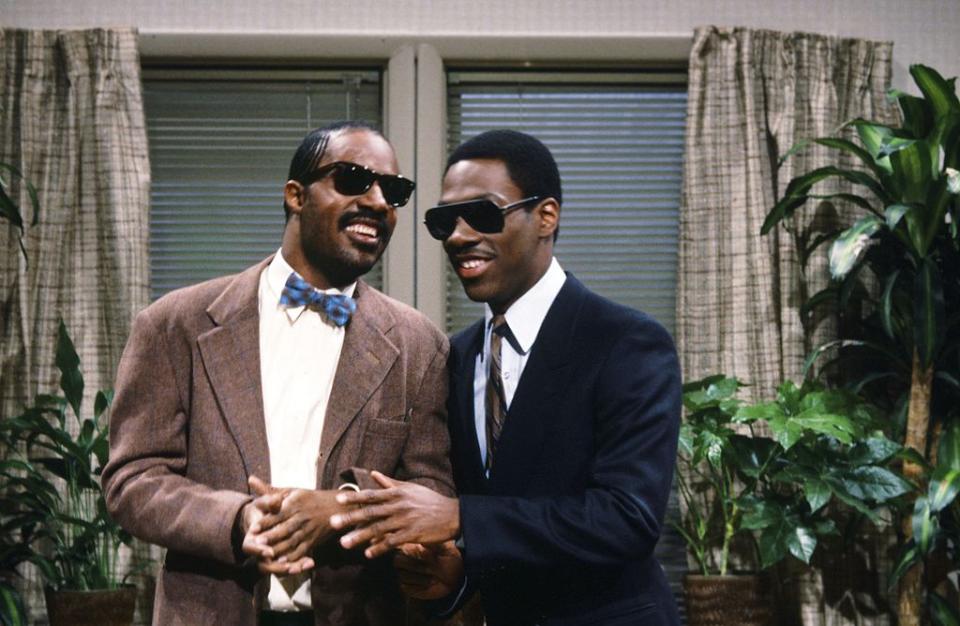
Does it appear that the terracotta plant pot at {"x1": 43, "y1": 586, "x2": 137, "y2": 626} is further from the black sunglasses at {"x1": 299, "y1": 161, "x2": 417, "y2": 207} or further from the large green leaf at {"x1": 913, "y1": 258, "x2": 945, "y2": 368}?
the large green leaf at {"x1": 913, "y1": 258, "x2": 945, "y2": 368}

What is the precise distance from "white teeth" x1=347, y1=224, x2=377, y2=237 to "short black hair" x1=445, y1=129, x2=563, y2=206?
187 mm

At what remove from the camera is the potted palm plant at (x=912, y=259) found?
333cm

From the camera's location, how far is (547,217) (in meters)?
1.86

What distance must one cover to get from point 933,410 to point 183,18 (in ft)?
9.87

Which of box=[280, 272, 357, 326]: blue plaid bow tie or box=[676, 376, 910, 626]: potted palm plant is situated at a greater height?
box=[280, 272, 357, 326]: blue plaid bow tie

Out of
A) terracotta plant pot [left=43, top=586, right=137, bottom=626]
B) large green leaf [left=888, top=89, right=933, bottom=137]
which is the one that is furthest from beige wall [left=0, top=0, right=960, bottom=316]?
terracotta plant pot [left=43, top=586, right=137, bottom=626]

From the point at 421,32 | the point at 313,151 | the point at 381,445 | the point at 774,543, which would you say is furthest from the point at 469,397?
the point at 421,32

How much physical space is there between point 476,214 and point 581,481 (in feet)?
1.58

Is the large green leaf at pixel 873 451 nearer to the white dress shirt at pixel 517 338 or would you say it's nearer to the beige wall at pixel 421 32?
the beige wall at pixel 421 32

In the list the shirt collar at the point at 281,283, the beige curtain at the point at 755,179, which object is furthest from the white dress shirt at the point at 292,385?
the beige curtain at the point at 755,179

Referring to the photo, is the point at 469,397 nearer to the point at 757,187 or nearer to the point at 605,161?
the point at 757,187

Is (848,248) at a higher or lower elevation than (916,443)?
higher

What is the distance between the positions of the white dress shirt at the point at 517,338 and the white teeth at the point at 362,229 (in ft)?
0.86

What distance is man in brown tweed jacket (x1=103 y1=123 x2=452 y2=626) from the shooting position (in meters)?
1.66
